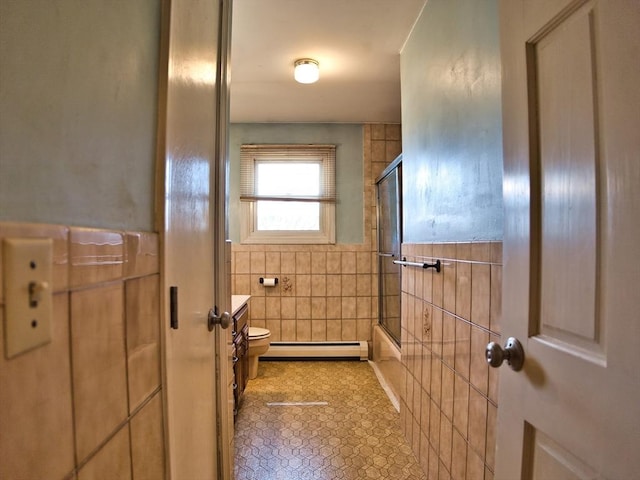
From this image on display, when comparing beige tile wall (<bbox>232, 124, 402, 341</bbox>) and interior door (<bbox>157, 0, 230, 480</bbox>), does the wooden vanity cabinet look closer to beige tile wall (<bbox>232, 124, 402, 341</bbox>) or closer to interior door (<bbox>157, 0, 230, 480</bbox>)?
beige tile wall (<bbox>232, 124, 402, 341</bbox>)

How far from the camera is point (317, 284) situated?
3428 mm

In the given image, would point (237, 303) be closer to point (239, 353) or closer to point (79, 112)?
point (239, 353)

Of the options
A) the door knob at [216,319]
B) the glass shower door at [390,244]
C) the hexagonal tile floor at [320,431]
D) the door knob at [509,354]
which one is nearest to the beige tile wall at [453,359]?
the hexagonal tile floor at [320,431]

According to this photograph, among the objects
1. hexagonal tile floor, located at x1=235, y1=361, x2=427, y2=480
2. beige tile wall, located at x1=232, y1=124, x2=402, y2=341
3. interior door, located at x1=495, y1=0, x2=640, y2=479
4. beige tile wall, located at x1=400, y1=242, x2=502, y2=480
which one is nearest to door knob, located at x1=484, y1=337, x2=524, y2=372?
interior door, located at x1=495, y1=0, x2=640, y2=479

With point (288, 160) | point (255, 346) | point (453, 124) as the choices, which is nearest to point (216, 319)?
point (453, 124)

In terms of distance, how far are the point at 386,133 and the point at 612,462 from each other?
10.8 feet

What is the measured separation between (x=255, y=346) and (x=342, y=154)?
80.9 inches

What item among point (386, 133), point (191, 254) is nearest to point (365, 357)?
point (386, 133)

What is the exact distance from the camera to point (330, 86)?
265 centimetres

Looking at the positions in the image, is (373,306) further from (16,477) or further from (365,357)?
(16,477)

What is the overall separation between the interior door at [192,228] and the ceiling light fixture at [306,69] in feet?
3.74

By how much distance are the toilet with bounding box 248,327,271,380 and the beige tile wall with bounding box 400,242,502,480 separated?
1306 millimetres

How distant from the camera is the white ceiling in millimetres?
1754

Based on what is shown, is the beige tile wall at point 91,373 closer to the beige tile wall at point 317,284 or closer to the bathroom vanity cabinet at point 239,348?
the bathroom vanity cabinet at point 239,348
